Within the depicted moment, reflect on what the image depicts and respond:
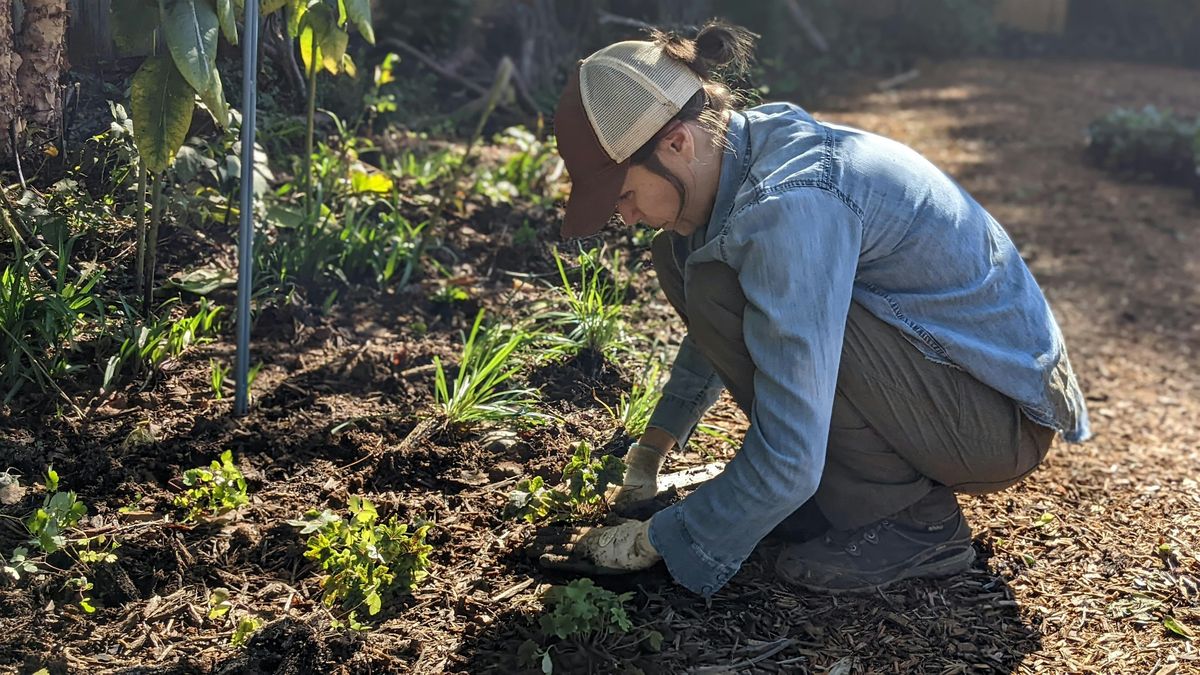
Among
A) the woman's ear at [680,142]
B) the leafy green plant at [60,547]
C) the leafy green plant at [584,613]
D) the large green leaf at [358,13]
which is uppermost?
the large green leaf at [358,13]

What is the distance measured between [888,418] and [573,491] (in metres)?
0.72

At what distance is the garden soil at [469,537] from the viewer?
2.33 metres

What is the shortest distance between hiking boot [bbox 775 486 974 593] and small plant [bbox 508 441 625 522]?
1.47ft

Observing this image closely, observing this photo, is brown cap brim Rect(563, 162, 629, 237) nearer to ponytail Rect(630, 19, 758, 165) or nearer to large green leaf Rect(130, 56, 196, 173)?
ponytail Rect(630, 19, 758, 165)

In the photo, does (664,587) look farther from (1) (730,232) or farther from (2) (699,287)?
(1) (730,232)

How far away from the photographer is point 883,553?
2660 millimetres

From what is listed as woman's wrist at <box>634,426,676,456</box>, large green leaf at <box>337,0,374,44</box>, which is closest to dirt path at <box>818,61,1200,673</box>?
woman's wrist at <box>634,426,676,456</box>

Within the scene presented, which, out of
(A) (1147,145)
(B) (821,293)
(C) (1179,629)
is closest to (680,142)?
(B) (821,293)

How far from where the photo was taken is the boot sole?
2625 millimetres

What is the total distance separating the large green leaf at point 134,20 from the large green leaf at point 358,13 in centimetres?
52

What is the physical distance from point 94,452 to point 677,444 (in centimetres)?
142

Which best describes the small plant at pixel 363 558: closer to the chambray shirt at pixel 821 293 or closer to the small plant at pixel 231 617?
the small plant at pixel 231 617

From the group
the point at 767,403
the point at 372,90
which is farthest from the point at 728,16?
the point at 767,403

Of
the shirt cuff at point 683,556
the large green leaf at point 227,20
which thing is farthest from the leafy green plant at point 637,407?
the large green leaf at point 227,20
